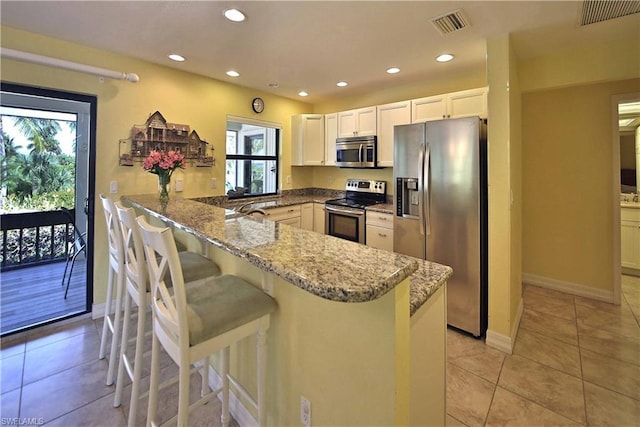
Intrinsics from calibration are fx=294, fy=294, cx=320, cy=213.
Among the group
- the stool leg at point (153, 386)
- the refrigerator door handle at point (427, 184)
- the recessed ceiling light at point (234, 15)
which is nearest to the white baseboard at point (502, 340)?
the refrigerator door handle at point (427, 184)

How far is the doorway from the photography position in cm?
246

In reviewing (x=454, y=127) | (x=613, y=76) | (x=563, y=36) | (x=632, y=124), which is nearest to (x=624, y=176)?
(x=632, y=124)

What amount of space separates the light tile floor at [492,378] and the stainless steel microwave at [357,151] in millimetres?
2238

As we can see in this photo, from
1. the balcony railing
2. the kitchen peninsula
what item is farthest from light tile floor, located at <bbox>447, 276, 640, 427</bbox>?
the balcony railing

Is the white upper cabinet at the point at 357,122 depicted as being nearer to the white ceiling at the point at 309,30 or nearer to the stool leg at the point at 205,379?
the white ceiling at the point at 309,30

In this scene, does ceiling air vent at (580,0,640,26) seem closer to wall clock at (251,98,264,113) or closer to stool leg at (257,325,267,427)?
stool leg at (257,325,267,427)

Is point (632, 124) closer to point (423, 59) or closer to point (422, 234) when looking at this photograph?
point (423, 59)

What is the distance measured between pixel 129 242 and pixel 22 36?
7.21 feet

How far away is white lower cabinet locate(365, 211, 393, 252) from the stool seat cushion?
2301 mm

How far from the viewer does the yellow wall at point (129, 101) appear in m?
2.47

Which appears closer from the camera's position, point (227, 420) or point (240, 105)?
point (227, 420)

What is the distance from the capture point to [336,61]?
3021 mm

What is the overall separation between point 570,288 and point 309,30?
3979 millimetres

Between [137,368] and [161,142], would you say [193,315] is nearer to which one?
[137,368]
